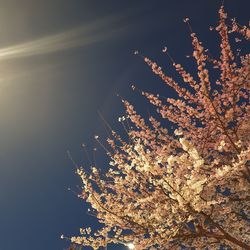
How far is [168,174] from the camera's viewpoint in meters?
8.77

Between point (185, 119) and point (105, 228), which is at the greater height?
point (185, 119)

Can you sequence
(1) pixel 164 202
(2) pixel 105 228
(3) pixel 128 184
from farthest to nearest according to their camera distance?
(3) pixel 128 184, (2) pixel 105 228, (1) pixel 164 202

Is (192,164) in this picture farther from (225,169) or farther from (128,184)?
(128,184)

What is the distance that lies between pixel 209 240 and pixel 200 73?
18.3ft

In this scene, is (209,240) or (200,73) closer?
(200,73)

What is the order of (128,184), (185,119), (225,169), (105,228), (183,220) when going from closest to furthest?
(225,169) → (183,220) → (105,228) → (128,184) → (185,119)

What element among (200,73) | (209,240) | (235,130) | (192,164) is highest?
(200,73)

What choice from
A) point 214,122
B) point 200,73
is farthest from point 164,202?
point 200,73

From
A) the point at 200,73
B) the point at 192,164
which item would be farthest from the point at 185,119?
the point at 192,164

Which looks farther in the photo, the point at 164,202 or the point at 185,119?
the point at 185,119

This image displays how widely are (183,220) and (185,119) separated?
4.87m

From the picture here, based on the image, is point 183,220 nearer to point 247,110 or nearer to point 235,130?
point 235,130

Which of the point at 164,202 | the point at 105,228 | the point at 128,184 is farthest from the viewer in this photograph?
the point at 128,184

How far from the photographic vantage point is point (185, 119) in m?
13.3
